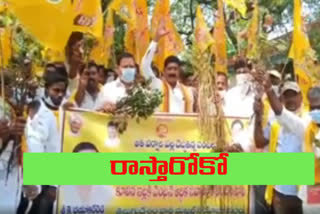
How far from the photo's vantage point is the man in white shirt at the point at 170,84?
4613mm

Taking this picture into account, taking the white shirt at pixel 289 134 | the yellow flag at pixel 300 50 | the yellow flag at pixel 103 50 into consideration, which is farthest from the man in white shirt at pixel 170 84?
the yellow flag at pixel 300 50

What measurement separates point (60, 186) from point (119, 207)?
41 centimetres

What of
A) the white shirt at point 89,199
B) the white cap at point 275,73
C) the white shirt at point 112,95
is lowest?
the white shirt at point 89,199

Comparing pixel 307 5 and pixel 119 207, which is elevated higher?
pixel 307 5

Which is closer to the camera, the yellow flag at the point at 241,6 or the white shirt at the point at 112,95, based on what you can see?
the white shirt at the point at 112,95

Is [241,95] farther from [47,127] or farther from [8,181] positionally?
[8,181]

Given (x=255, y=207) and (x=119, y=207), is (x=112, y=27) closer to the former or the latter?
(x=119, y=207)

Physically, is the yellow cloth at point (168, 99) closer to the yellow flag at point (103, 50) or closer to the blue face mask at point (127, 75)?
the blue face mask at point (127, 75)

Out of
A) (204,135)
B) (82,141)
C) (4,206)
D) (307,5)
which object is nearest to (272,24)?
(307,5)

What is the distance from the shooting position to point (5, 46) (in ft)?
14.3

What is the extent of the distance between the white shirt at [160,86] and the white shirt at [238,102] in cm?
25

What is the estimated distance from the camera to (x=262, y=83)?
474 cm

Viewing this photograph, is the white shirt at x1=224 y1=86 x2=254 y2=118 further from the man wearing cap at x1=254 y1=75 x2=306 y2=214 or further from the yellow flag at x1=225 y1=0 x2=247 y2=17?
the yellow flag at x1=225 y1=0 x2=247 y2=17

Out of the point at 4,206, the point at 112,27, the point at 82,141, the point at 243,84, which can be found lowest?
the point at 4,206
